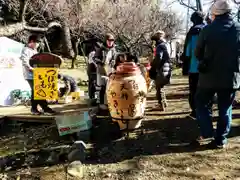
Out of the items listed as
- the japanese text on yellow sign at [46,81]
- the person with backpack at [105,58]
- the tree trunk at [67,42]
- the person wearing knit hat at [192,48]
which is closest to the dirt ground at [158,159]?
the person wearing knit hat at [192,48]

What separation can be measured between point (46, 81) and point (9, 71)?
4014 mm

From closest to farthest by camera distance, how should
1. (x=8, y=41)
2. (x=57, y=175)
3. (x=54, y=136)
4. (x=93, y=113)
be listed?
1. (x=57, y=175)
2. (x=54, y=136)
3. (x=93, y=113)
4. (x=8, y=41)

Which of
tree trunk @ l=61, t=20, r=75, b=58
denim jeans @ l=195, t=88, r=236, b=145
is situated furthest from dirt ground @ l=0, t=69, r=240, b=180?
tree trunk @ l=61, t=20, r=75, b=58

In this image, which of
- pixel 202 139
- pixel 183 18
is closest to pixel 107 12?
pixel 183 18

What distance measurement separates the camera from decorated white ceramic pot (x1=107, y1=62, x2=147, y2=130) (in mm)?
5332

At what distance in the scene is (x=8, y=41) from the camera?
35.2 ft

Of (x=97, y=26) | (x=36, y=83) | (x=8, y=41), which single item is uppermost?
(x=97, y=26)

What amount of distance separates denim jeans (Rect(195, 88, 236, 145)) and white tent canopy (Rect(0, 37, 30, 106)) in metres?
7.02

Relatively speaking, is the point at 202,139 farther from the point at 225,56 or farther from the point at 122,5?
the point at 122,5

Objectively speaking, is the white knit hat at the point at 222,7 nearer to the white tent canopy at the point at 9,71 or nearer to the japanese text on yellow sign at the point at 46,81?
the japanese text on yellow sign at the point at 46,81

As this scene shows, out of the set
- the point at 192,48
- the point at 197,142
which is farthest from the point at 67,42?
the point at 197,142

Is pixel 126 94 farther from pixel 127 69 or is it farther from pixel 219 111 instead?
pixel 219 111

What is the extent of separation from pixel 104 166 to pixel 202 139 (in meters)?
1.50

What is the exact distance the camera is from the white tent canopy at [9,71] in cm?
1030
